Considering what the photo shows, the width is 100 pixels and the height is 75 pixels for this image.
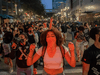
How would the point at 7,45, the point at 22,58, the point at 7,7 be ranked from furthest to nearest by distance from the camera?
1. the point at 7,7
2. the point at 7,45
3. the point at 22,58

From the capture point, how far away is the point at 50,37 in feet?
8.82

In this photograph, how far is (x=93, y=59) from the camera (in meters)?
2.73

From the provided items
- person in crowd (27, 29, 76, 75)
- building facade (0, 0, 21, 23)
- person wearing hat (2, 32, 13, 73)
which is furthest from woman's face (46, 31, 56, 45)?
building facade (0, 0, 21, 23)

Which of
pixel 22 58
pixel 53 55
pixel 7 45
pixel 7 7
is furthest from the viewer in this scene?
pixel 7 7

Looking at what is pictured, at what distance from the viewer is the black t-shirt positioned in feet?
8.85

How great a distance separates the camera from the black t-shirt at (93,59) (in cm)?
270

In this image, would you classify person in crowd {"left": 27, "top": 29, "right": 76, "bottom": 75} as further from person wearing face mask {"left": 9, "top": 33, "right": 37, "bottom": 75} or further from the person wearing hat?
the person wearing hat

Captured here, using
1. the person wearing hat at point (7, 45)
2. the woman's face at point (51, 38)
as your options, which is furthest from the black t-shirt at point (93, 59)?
the person wearing hat at point (7, 45)

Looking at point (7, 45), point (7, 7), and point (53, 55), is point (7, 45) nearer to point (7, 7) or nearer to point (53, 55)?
point (53, 55)

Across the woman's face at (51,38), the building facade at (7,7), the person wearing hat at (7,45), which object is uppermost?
the building facade at (7,7)

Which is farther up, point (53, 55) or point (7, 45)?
point (53, 55)

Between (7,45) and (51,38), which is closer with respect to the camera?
(51,38)

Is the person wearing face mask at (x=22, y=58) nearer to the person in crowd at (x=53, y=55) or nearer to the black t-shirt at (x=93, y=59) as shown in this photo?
the person in crowd at (x=53, y=55)

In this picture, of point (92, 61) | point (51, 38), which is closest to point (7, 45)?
point (51, 38)
